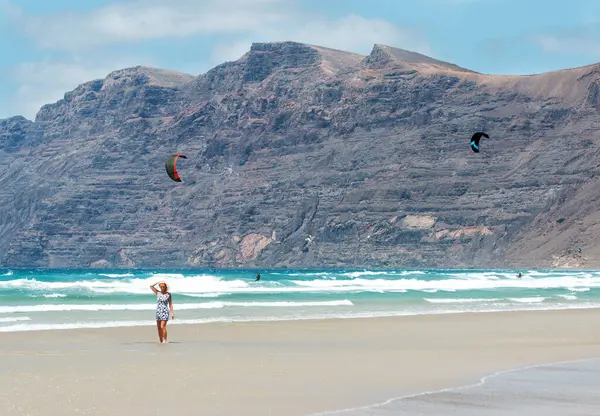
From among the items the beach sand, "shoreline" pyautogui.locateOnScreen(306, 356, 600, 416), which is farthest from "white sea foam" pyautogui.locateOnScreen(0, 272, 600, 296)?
"shoreline" pyautogui.locateOnScreen(306, 356, 600, 416)

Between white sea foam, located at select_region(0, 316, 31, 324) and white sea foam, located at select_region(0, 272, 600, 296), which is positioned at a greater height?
white sea foam, located at select_region(0, 316, 31, 324)

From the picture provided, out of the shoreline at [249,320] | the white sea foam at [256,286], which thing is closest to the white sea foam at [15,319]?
the shoreline at [249,320]

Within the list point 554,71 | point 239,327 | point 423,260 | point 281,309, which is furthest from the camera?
point 554,71

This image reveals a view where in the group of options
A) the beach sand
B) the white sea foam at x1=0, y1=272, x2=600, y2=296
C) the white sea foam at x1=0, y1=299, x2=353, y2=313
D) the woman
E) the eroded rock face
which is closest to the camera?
the beach sand

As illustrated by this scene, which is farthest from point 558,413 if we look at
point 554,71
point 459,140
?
point 554,71

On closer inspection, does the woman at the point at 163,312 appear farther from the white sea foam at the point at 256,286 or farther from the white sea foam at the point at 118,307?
the white sea foam at the point at 256,286

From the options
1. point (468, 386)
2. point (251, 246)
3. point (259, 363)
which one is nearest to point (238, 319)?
point (259, 363)

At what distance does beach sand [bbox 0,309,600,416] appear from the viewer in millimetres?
13633

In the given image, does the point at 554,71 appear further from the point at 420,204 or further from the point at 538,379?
the point at 538,379

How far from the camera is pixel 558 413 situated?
12.5 meters

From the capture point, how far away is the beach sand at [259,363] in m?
13.6

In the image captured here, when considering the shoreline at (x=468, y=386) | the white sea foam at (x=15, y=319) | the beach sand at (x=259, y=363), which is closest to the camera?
the shoreline at (x=468, y=386)

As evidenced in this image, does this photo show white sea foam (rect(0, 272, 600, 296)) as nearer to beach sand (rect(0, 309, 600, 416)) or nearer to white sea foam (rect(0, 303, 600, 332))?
white sea foam (rect(0, 303, 600, 332))

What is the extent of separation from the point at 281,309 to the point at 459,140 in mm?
147644
